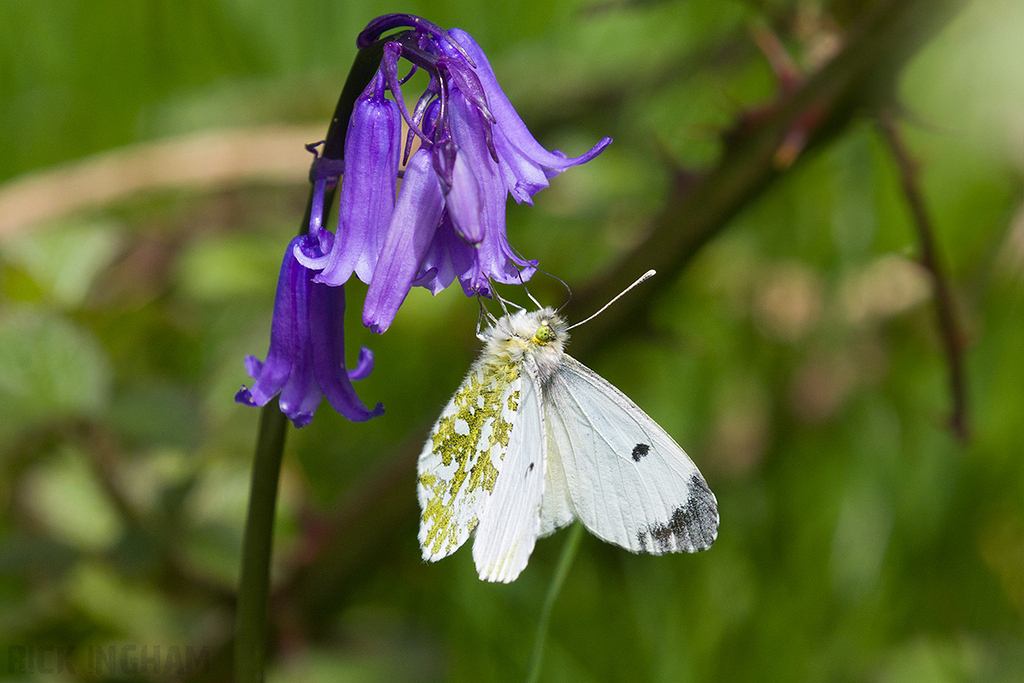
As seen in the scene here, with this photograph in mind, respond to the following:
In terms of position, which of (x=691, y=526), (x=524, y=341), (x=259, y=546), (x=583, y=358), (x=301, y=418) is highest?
(x=583, y=358)

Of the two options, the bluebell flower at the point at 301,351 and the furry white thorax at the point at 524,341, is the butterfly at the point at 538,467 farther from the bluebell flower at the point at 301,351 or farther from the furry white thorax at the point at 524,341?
the bluebell flower at the point at 301,351

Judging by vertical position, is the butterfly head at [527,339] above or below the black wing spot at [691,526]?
above

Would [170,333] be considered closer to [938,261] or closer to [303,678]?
[303,678]

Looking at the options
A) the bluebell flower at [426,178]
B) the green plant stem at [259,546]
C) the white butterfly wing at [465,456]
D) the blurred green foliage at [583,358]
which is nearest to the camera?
the bluebell flower at [426,178]

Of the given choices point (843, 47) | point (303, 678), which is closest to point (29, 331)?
point (303, 678)

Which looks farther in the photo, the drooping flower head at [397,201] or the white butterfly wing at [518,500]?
the white butterfly wing at [518,500]

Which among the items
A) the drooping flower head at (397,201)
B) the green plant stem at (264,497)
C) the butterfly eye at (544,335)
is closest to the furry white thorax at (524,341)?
the butterfly eye at (544,335)

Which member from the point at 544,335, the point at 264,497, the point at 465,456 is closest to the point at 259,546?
the point at 264,497

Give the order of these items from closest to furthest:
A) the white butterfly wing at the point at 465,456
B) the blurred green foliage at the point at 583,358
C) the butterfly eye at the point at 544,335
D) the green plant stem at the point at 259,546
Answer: the green plant stem at the point at 259,546 → the white butterfly wing at the point at 465,456 → the butterfly eye at the point at 544,335 → the blurred green foliage at the point at 583,358

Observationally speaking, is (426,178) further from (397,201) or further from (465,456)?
(465,456)
